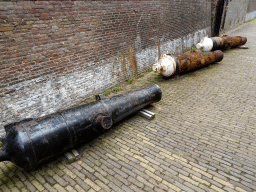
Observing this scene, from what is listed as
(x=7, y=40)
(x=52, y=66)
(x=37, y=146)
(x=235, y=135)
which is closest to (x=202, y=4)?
(x=235, y=135)

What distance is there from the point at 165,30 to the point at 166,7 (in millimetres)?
1103

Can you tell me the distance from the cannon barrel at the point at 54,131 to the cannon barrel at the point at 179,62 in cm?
326

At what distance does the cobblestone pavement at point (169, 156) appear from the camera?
8.91ft

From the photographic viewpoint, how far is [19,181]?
9.16ft

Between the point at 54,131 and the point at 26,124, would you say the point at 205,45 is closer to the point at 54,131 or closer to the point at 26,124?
the point at 54,131

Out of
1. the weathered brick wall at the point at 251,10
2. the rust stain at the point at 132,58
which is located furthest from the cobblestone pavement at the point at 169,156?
the weathered brick wall at the point at 251,10

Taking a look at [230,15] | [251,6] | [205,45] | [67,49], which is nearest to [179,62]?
[205,45]

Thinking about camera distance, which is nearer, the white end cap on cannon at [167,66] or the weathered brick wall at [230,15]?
the white end cap on cannon at [167,66]

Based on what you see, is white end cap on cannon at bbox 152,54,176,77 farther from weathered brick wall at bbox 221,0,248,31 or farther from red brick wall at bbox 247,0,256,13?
Result: red brick wall at bbox 247,0,256,13

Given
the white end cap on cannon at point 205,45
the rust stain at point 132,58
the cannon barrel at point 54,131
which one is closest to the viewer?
the cannon barrel at point 54,131

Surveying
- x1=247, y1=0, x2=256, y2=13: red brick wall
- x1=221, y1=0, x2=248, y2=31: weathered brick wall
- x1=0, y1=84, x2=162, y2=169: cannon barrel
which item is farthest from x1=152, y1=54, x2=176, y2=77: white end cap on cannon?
x1=247, y1=0, x2=256, y2=13: red brick wall

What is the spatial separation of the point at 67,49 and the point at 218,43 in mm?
8871

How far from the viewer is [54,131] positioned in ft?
9.06

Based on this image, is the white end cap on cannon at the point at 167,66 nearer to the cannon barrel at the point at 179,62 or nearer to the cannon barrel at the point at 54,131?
the cannon barrel at the point at 179,62
